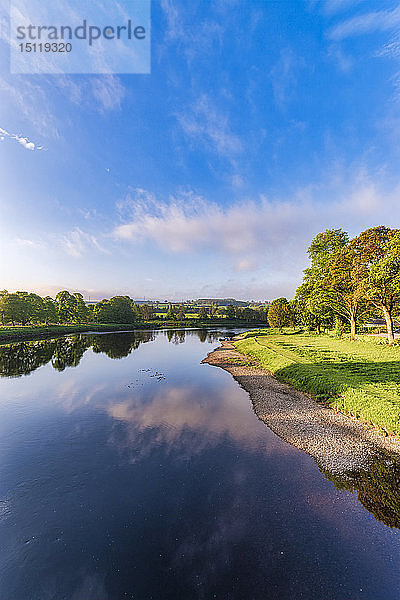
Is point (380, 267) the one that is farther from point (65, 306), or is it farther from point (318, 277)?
point (65, 306)

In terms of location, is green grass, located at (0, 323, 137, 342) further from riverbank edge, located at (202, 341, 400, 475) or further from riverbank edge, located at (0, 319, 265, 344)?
riverbank edge, located at (202, 341, 400, 475)

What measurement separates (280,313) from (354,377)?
55.8 meters

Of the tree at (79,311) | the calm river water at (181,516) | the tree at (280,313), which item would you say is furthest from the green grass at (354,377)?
the tree at (79,311)

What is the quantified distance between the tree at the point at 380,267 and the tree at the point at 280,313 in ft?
122

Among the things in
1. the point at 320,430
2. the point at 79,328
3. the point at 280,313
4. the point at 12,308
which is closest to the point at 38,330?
the point at 12,308

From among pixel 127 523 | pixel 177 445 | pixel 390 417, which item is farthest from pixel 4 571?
pixel 390 417

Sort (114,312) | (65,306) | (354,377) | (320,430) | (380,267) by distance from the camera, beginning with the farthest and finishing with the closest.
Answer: (114,312) → (65,306) → (380,267) → (354,377) → (320,430)

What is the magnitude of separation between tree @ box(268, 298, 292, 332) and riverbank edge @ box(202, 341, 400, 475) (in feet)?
176

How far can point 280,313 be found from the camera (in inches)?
2992

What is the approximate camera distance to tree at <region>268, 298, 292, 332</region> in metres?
76.1

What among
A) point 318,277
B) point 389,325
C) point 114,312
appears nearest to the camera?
point 389,325

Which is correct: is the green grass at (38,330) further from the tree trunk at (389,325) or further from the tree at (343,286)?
the tree trunk at (389,325)

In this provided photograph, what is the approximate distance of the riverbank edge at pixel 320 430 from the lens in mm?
12500

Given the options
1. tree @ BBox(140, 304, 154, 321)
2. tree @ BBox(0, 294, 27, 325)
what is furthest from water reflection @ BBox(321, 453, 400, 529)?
tree @ BBox(140, 304, 154, 321)
